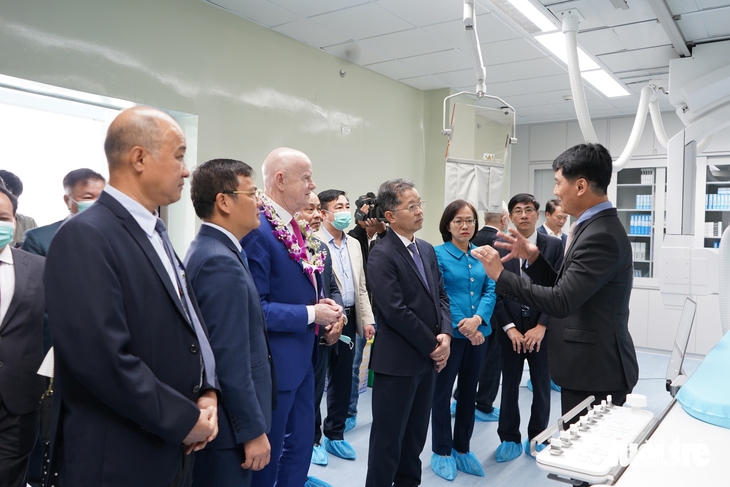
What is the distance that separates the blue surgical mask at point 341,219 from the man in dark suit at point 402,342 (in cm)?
93

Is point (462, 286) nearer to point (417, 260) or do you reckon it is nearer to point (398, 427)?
point (417, 260)

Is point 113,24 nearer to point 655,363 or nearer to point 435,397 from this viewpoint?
point 435,397

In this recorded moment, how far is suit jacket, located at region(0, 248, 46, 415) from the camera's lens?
5.82 feet

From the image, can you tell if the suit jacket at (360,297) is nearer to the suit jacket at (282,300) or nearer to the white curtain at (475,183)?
the white curtain at (475,183)

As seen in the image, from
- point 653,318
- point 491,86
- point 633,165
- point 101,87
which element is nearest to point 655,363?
point 653,318

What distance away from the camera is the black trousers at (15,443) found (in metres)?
1.76

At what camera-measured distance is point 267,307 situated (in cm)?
191

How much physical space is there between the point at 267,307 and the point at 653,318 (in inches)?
240

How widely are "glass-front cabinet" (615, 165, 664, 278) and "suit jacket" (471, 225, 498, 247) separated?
12.8 ft

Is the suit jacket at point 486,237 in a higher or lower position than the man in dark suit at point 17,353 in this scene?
higher

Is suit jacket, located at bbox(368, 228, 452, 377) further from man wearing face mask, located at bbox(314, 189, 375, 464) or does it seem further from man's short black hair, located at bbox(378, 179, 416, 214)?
man wearing face mask, located at bbox(314, 189, 375, 464)

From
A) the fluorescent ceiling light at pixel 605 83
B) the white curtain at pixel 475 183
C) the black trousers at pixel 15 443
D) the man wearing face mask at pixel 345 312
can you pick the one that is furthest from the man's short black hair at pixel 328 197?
the fluorescent ceiling light at pixel 605 83

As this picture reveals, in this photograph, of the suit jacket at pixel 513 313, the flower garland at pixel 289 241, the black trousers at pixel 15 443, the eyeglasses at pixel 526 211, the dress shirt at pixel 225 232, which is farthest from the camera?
the eyeglasses at pixel 526 211

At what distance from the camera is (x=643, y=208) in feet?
22.8
